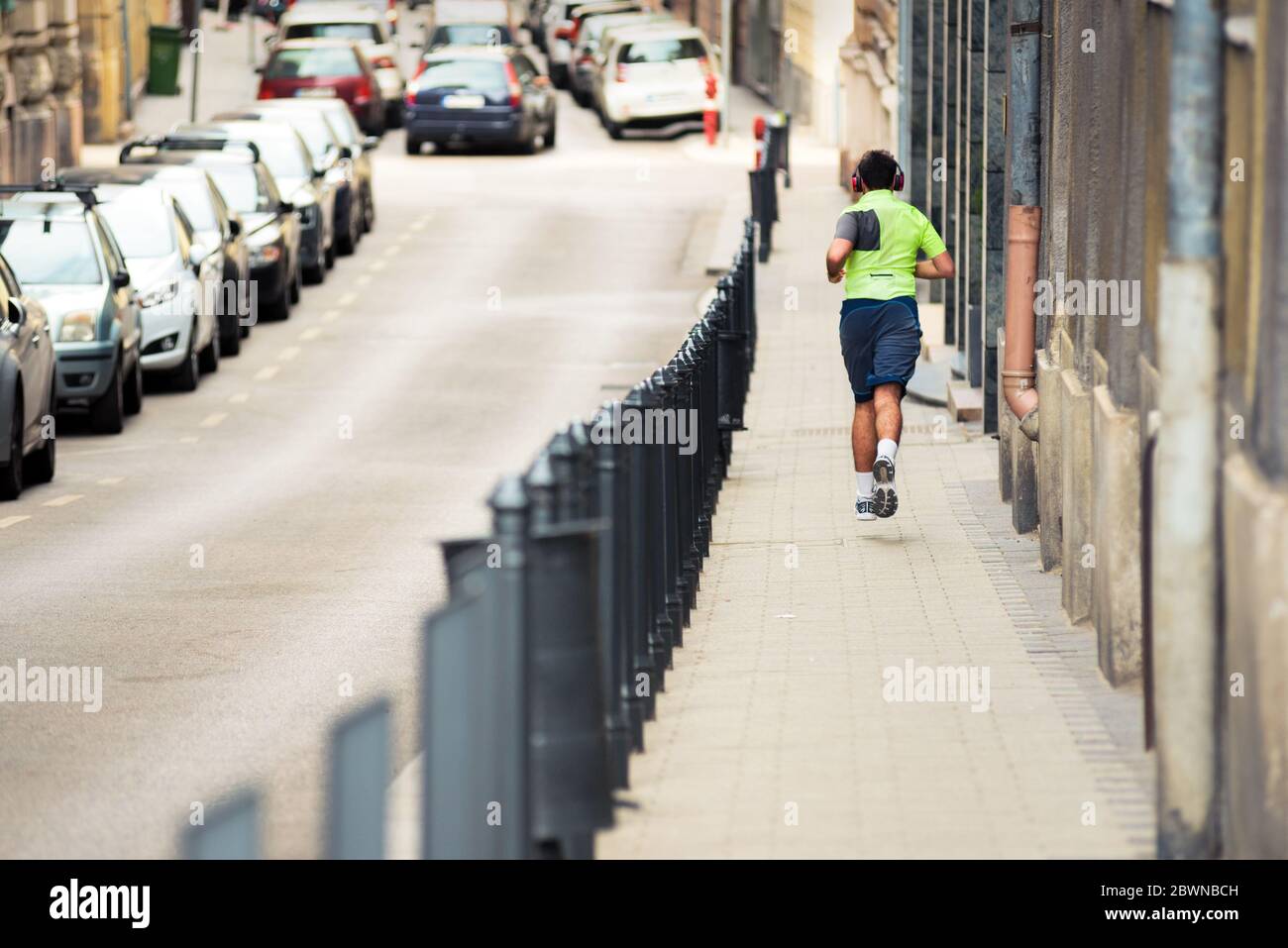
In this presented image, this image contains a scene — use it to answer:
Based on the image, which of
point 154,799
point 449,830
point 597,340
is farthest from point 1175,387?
point 597,340

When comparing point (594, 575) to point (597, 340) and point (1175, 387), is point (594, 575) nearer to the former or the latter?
point (1175, 387)

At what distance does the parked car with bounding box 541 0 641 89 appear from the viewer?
61188 millimetres

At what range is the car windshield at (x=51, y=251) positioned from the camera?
19.9 meters

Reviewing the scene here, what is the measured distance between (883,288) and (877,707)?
4.37 m

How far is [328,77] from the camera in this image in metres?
47.7

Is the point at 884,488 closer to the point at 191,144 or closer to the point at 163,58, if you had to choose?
the point at 191,144

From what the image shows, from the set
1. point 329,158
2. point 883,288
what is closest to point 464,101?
point 329,158

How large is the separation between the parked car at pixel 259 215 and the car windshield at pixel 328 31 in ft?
80.3

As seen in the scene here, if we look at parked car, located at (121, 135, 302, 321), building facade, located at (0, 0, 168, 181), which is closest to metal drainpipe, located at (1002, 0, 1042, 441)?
parked car, located at (121, 135, 302, 321)

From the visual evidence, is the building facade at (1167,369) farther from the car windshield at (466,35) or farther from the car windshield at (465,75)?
the car windshield at (466,35)

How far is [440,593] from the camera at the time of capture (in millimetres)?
12609

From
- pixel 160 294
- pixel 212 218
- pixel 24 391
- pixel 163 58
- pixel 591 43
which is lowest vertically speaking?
pixel 591 43

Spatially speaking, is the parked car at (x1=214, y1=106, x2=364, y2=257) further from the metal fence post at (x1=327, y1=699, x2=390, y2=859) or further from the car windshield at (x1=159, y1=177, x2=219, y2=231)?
the metal fence post at (x1=327, y1=699, x2=390, y2=859)

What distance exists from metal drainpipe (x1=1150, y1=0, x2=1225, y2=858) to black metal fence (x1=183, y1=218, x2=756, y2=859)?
1.36 meters
